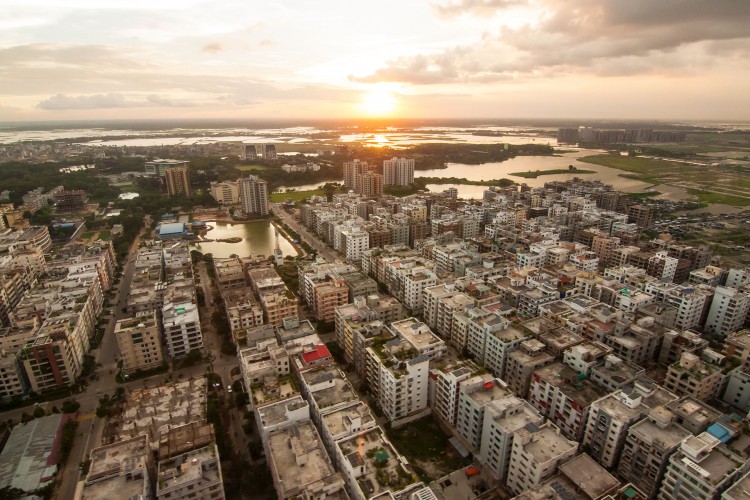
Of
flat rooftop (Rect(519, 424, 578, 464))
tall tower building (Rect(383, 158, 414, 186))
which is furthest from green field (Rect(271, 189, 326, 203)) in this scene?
flat rooftop (Rect(519, 424, 578, 464))

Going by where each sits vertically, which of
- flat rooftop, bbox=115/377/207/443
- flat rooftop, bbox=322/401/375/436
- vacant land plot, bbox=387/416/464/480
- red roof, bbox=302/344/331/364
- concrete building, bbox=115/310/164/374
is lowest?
vacant land plot, bbox=387/416/464/480

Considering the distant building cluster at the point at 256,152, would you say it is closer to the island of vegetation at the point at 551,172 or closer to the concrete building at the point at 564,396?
the island of vegetation at the point at 551,172

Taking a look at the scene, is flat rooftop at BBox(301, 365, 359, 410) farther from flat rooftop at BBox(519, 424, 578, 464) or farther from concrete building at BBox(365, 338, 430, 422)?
flat rooftop at BBox(519, 424, 578, 464)

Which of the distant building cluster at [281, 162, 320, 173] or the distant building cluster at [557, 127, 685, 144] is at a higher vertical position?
the distant building cluster at [557, 127, 685, 144]

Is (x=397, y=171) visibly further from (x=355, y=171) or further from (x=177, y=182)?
(x=177, y=182)

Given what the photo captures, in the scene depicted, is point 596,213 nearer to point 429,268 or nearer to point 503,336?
point 429,268

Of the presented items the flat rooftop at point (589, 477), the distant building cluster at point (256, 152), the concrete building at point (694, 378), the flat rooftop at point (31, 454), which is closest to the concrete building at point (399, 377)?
the flat rooftop at point (589, 477)

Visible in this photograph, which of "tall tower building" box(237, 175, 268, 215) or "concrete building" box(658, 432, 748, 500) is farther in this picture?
"tall tower building" box(237, 175, 268, 215)
